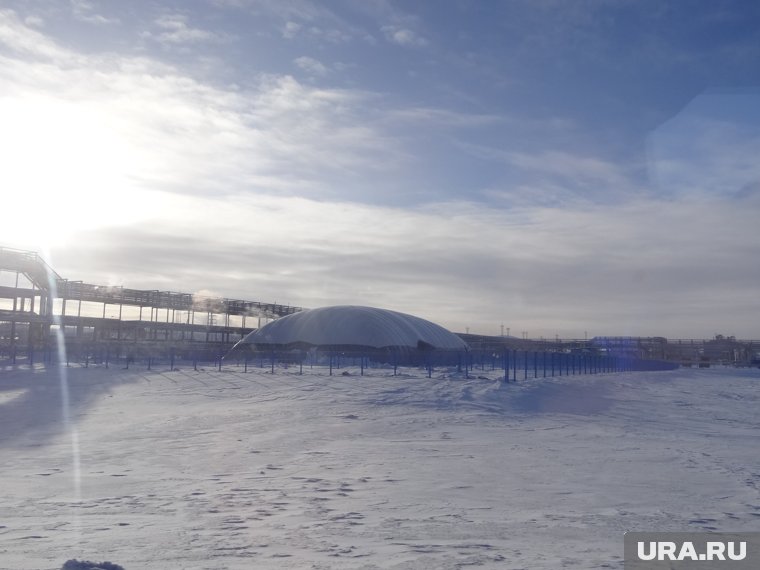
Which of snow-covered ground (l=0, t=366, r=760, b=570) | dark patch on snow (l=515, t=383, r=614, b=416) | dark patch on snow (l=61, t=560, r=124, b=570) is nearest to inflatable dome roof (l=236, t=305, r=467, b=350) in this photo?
dark patch on snow (l=515, t=383, r=614, b=416)

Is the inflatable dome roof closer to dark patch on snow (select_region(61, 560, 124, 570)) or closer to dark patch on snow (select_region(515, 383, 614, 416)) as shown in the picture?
dark patch on snow (select_region(515, 383, 614, 416))

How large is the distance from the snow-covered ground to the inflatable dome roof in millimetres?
40347

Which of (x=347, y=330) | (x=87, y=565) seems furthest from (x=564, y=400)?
(x=347, y=330)

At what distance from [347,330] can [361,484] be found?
53.7 metres

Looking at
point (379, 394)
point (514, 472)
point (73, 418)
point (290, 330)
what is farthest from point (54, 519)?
point (290, 330)

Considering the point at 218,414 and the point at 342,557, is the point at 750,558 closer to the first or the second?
the point at 342,557

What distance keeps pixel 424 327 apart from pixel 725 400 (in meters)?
44.7

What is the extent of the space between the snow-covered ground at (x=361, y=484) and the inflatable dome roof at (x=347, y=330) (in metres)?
40.3

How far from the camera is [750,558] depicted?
6629 mm

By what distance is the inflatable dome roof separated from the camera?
62750 mm

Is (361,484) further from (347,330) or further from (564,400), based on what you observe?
(347,330)

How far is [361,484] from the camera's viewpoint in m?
10.1

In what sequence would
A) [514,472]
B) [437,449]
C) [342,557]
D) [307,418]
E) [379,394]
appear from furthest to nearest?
[379,394] < [307,418] < [437,449] < [514,472] < [342,557]

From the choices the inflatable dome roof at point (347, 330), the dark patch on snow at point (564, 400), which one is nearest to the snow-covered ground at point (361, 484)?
the dark patch on snow at point (564, 400)
